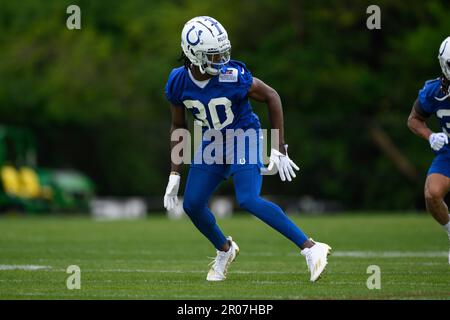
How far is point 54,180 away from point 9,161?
1.16 meters

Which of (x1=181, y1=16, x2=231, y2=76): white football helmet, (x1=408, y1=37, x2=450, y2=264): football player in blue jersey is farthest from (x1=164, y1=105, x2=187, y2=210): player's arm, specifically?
(x1=408, y1=37, x2=450, y2=264): football player in blue jersey

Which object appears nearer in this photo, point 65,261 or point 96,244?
point 65,261

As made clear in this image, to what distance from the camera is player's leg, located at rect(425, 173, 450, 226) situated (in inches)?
293

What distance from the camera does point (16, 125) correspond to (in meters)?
24.5

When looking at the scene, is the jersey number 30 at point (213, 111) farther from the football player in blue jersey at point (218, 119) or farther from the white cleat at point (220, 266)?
the white cleat at point (220, 266)

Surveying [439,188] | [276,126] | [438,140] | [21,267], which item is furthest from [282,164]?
[21,267]

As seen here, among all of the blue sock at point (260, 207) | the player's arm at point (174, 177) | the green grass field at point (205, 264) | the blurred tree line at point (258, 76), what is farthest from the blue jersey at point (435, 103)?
the blurred tree line at point (258, 76)

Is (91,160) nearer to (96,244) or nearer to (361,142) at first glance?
(361,142)

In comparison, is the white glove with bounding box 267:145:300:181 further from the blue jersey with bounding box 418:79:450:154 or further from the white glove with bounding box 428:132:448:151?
the blue jersey with bounding box 418:79:450:154

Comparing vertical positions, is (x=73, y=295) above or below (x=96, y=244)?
above

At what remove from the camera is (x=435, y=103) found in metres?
7.62

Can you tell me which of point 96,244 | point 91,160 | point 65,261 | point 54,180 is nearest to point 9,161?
point 54,180
